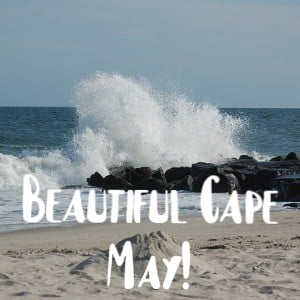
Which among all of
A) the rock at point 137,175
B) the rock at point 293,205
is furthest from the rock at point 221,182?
the rock at point 293,205

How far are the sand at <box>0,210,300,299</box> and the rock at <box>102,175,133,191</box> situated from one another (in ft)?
22.2

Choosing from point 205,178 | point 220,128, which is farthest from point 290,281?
point 220,128

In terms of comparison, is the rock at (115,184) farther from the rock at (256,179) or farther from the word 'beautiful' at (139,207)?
the rock at (256,179)

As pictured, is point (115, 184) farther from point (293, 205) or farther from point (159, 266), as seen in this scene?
point (159, 266)

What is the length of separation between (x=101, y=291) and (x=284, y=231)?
4.62 meters

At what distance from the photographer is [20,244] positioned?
30.1 feet

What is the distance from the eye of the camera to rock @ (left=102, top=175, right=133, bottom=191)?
54.7 ft

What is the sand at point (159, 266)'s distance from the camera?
591cm

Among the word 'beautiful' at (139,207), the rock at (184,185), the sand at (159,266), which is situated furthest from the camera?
the rock at (184,185)

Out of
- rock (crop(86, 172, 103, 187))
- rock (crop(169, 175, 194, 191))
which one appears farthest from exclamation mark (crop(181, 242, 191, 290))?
rock (crop(86, 172, 103, 187))

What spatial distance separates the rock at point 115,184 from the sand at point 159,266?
677 cm

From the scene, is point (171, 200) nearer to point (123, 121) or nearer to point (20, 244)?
point (20, 244)

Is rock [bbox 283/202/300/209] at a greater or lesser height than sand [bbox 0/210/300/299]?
greater

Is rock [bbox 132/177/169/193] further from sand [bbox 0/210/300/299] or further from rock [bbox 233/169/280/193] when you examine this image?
sand [bbox 0/210/300/299]
